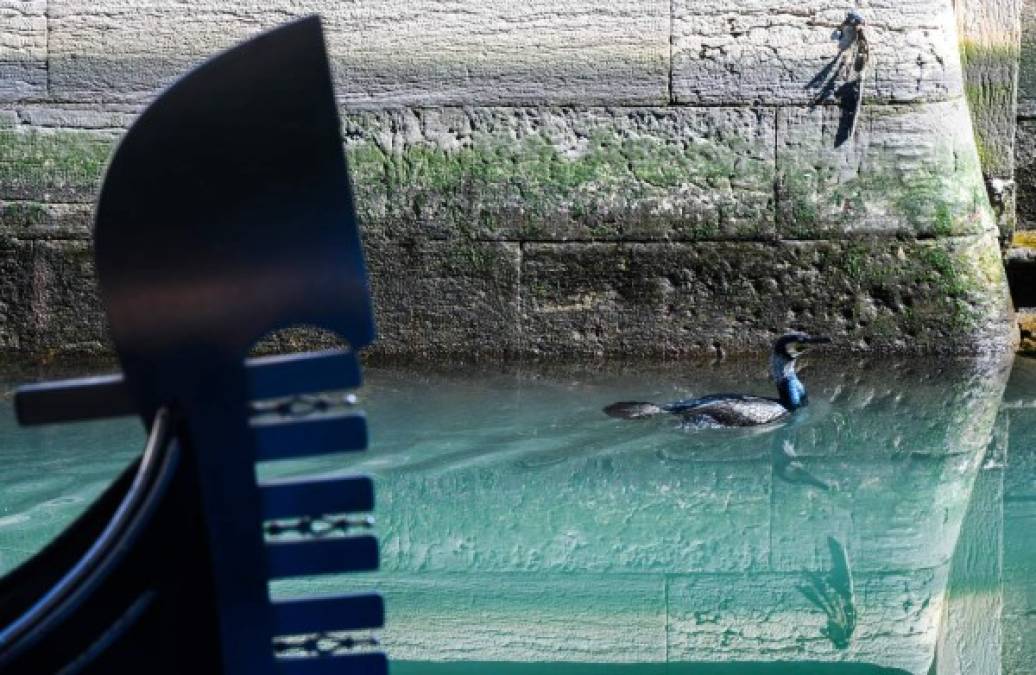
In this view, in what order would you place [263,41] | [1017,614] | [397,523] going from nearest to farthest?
[263,41] < [1017,614] < [397,523]

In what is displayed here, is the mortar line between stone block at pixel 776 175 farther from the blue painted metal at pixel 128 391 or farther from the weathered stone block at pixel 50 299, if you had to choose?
the blue painted metal at pixel 128 391

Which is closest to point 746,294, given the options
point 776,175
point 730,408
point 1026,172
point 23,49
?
point 776,175

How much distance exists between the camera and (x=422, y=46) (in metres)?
6.71

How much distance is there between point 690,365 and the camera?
6.82 metres

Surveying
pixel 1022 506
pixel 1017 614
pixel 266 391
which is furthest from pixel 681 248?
pixel 266 391

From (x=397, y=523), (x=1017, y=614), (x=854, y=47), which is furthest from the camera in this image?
(x=854, y=47)

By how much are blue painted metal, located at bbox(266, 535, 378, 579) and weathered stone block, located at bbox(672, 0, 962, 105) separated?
4.54 m

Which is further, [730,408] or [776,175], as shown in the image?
[776,175]

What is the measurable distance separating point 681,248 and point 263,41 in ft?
15.2

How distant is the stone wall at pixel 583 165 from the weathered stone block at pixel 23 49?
0.01 meters

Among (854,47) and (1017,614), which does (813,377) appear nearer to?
(854,47)

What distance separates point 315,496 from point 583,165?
4499 millimetres

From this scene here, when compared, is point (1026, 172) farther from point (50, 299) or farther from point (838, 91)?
point (50, 299)

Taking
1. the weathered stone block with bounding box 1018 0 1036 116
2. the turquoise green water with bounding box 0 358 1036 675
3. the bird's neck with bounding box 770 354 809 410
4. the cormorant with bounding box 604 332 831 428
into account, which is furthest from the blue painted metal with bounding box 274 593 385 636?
the weathered stone block with bounding box 1018 0 1036 116
